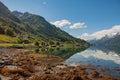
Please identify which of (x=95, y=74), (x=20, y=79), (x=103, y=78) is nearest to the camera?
(x=20, y=79)

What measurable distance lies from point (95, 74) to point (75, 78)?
41.8ft

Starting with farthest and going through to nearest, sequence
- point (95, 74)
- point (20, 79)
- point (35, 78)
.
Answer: point (95, 74), point (35, 78), point (20, 79)

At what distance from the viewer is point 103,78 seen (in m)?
55.6

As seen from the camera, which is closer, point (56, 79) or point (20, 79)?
point (20, 79)

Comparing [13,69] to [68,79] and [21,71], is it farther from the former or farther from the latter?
[68,79]

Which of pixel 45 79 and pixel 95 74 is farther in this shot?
pixel 95 74

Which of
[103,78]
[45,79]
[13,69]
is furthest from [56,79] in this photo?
[103,78]

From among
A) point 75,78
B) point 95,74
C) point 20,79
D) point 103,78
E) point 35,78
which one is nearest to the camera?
point 20,79

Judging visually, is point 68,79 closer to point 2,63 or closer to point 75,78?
point 75,78

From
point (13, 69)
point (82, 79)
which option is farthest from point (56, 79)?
point (13, 69)

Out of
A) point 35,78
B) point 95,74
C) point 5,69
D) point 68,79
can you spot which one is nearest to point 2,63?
point 5,69

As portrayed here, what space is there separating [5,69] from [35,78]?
9430 mm

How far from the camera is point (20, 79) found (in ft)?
138

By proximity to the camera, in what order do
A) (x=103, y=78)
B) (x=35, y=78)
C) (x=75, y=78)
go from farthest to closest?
1. (x=103, y=78)
2. (x=75, y=78)
3. (x=35, y=78)
